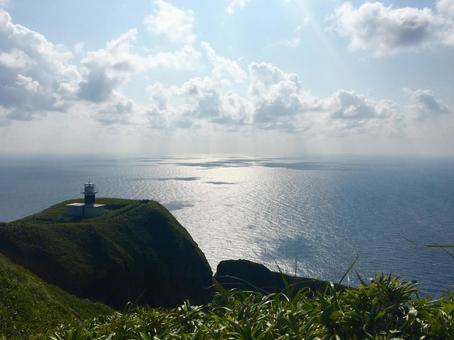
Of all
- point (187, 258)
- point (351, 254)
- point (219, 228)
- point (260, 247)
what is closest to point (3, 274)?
point (187, 258)

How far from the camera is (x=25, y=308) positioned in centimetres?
3919

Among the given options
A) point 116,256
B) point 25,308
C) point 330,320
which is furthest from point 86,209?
point 330,320

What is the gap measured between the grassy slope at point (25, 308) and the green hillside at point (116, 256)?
1998cm

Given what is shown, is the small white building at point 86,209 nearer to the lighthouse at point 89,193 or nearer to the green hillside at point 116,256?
the lighthouse at point 89,193

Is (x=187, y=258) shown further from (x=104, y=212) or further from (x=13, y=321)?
(x=13, y=321)

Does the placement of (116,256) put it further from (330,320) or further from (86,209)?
(330,320)

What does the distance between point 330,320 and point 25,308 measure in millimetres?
42644

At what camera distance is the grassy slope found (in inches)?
1321

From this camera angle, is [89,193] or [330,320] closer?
[330,320]

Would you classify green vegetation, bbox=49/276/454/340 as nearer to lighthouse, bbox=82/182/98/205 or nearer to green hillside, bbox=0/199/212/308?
green hillside, bbox=0/199/212/308

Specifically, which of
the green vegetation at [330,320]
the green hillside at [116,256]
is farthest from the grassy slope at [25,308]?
the green vegetation at [330,320]

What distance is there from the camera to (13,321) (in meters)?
34.8

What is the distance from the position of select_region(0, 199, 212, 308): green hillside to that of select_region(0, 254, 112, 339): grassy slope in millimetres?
19979

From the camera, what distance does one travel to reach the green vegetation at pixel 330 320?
19.6 ft
